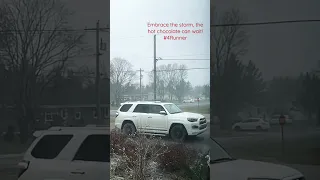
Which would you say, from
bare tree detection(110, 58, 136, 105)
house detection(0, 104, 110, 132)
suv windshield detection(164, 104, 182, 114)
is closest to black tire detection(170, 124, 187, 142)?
suv windshield detection(164, 104, 182, 114)

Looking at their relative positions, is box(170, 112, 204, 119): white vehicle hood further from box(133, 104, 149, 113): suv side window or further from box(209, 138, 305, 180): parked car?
box(209, 138, 305, 180): parked car

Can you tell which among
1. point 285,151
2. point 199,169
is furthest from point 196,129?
point 285,151

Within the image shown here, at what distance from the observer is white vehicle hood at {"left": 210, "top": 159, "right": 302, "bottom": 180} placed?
6637mm

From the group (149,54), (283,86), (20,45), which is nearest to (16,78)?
(20,45)

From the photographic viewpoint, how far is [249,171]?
6.64 metres

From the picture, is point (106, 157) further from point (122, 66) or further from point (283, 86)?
point (283, 86)

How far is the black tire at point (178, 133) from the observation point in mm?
7141

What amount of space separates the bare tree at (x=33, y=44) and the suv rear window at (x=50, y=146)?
358 millimetres

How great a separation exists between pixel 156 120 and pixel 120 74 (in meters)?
1.05

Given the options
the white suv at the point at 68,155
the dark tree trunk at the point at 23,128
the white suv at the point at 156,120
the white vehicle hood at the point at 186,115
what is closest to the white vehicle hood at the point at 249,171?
the white suv at the point at 156,120

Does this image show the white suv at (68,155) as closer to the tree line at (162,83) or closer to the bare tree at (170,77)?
the tree line at (162,83)

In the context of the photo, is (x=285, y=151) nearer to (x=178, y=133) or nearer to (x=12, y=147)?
(x=178, y=133)

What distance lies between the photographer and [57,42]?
22.3 ft

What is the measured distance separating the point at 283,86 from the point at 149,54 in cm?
240
